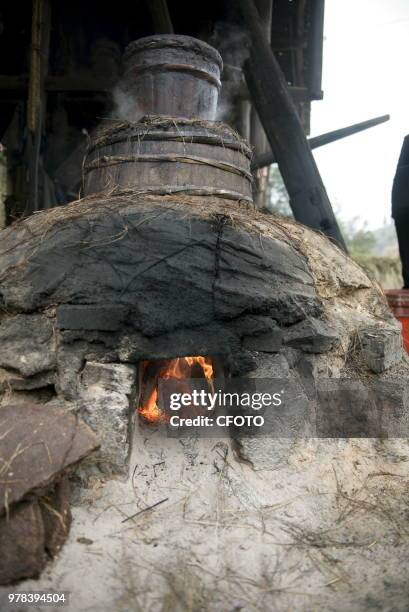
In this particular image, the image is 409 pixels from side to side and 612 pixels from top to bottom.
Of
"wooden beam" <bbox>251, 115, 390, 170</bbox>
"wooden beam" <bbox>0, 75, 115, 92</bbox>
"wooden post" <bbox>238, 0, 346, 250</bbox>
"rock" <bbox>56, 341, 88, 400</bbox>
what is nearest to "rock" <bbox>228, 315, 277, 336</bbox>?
"rock" <bbox>56, 341, 88, 400</bbox>

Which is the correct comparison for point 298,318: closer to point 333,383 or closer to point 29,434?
point 333,383

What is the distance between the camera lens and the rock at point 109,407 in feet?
8.63

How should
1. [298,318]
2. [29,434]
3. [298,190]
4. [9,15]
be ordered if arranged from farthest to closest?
[9,15]
[298,190]
[298,318]
[29,434]

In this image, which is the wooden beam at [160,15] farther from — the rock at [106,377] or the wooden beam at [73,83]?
the rock at [106,377]

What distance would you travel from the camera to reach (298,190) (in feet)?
16.5

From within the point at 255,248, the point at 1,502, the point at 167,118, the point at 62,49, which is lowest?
the point at 1,502

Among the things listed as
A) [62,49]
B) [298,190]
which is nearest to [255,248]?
[298,190]

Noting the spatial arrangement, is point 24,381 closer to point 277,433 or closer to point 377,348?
point 277,433

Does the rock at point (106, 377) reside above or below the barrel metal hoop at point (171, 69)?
below

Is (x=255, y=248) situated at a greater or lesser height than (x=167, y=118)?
lesser

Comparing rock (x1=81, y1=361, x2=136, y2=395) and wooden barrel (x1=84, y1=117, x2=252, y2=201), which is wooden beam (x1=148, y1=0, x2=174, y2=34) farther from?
rock (x1=81, y1=361, x2=136, y2=395)

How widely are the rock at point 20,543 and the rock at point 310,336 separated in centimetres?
142

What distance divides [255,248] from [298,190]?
91.8 inches

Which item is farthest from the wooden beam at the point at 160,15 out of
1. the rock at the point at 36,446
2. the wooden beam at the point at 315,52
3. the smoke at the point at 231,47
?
the rock at the point at 36,446
